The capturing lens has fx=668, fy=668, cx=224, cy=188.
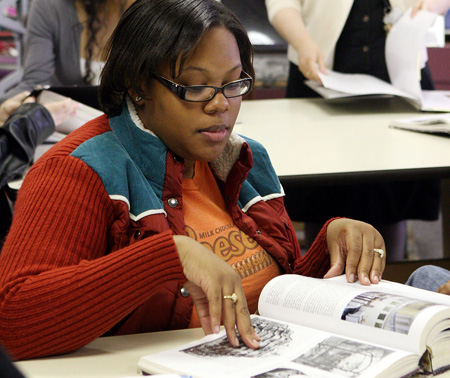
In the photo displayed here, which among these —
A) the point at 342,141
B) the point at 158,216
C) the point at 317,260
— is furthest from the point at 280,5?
the point at 158,216

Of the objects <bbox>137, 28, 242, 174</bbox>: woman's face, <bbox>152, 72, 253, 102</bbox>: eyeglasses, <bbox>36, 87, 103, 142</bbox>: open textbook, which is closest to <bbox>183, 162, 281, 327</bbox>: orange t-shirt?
<bbox>137, 28, 242, 174</bbox>: woman's face

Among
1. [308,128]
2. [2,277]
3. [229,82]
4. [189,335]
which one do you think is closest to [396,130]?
[308,128]

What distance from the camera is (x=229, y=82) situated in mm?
1153

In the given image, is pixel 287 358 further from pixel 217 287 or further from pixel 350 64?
pixel 350 64

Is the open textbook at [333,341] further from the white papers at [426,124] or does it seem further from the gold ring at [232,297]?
the white papers at [426,124]

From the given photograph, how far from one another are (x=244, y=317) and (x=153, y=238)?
0.17 m

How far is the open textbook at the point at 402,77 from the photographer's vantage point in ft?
7.73

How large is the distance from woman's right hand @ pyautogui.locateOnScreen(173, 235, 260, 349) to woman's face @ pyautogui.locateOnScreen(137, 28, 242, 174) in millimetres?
259

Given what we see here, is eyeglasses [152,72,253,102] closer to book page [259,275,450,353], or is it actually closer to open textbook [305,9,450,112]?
book page [259,275,450,353]

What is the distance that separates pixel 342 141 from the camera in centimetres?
203

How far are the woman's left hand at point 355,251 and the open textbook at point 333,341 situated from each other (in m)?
0.08

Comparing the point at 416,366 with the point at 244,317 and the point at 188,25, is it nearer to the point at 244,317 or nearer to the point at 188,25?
the point at 244,317

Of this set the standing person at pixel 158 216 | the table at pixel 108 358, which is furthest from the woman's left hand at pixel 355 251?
the table at pixel 108 358

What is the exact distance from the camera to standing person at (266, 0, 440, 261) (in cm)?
240
